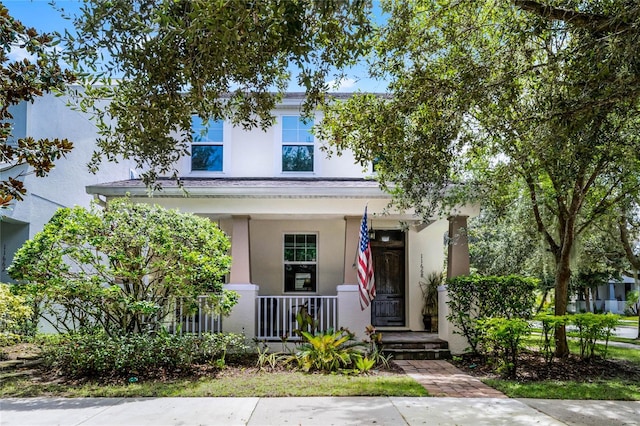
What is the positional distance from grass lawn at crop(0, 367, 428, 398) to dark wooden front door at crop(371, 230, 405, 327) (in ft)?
15.2

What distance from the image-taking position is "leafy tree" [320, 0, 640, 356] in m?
6.10

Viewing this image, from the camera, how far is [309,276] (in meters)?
13.7

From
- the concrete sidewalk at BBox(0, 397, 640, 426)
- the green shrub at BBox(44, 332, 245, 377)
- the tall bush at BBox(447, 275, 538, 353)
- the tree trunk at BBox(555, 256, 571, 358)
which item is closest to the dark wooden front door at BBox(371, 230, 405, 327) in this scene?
the tall bush at BBox(447, 275, 538, 353)

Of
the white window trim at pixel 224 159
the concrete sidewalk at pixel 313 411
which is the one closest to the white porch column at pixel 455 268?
the concrete sidewalk at pixel 313 411

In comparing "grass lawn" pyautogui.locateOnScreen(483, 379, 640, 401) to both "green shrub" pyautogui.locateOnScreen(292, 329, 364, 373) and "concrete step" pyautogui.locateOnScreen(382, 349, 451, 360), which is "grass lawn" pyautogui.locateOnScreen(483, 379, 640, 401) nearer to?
"concrete step" pyautogui.locateOnScreen(382, 349, 451, 360)

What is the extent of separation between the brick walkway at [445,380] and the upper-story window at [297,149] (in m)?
5.36

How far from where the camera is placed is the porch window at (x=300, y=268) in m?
13.6

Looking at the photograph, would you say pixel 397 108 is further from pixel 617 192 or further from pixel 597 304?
pixel 597 304

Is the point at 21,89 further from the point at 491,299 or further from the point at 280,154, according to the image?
the point at 280,154

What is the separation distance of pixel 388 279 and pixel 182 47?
9.84m

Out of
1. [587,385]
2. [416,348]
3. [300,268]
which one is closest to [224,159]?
[300,268]

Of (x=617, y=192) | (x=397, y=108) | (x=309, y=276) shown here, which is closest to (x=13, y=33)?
(x=397, y=108)

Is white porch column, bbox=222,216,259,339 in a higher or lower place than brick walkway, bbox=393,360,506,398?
higher

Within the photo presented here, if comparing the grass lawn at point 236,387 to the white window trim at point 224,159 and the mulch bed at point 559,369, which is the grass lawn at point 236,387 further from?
the white window trim at point 224,159
